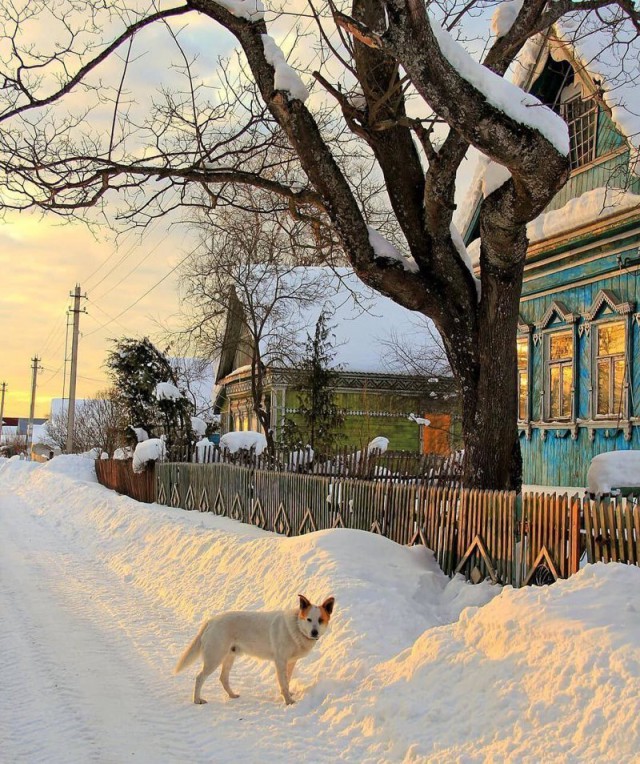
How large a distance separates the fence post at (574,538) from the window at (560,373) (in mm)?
8180

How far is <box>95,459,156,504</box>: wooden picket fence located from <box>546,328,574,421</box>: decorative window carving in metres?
10.5

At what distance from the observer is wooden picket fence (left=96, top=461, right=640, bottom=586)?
280 inches

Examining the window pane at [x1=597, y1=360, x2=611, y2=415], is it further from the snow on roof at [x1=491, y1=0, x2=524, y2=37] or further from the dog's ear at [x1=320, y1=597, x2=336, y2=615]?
the dog's ear at [x1=320, y1=597, x2=336, y2=615]

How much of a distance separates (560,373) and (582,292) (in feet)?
5.46

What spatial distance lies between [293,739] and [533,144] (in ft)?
17.6

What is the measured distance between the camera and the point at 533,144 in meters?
7.31

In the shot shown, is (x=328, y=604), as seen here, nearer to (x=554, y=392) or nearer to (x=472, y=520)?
(x=472, y=520)

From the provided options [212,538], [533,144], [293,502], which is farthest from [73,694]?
[293,502]

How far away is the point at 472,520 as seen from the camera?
8656mm

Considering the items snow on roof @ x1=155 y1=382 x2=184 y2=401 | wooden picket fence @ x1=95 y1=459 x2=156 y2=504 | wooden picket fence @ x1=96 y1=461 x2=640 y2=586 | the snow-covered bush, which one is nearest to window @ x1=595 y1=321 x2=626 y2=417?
wooden picket fence @ x1=96 y1=461 x2=640 y2=586

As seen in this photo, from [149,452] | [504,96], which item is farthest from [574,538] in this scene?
[149,452]

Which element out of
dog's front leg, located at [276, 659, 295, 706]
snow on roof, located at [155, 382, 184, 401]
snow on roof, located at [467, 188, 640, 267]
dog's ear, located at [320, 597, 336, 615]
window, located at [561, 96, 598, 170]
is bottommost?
dog's front leg, located at [276, 659, 295, 706]

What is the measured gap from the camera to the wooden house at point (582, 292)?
13227 millimetres

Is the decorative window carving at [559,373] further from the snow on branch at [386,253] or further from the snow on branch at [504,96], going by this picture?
the snow on branch at [504,96]
